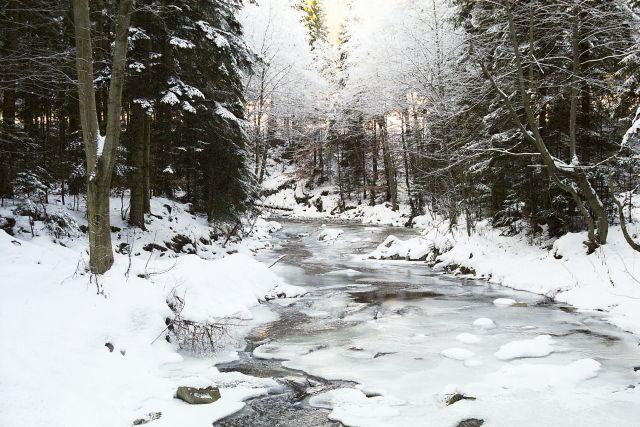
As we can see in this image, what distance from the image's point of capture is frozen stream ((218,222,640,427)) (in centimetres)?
445

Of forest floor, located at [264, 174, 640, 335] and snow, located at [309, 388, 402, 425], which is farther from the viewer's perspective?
forest floor, located at [264, 174, 640, 335]

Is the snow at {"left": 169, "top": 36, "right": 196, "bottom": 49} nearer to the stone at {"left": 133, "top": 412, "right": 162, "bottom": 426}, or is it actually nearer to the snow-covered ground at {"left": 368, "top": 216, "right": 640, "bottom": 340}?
the snow-covered ground at {"left": 368, "top": 216, "right": 640, "bottom": 340}

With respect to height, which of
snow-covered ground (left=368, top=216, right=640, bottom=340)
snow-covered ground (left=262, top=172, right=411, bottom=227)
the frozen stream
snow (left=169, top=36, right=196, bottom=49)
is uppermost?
snow (left=169, top=36, right=196, bottom=49)

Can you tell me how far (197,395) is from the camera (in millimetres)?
4703

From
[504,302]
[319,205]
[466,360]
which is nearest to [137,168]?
[504,302]

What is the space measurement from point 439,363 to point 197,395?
3.12 metres

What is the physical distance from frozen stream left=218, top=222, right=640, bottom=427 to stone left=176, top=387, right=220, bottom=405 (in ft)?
1.25

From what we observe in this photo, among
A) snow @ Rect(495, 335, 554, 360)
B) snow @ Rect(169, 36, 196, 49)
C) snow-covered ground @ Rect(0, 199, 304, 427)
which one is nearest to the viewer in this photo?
snow-covered ground @ Rect(0, 199, 304, 427)

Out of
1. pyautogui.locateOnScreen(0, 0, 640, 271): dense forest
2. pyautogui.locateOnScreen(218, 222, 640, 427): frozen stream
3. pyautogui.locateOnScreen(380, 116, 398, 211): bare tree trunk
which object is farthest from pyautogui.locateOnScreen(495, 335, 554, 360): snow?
pyautogui.locateOnScreen(380, 116, 398, 211): bare tree trunk

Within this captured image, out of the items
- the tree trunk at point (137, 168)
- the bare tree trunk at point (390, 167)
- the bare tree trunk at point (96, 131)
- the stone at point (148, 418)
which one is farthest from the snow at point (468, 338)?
the bare tree trunk at point (390, 167)

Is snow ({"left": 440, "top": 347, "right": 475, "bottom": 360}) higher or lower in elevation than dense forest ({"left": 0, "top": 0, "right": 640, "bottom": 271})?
lower

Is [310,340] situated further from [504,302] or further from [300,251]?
[300,251]

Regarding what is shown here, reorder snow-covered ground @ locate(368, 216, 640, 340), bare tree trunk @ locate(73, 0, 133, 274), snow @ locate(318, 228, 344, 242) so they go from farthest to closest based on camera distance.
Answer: snow @ locate(318, 228, 344, 242), snow-covered ground @ locate(368, 216, 640, 340), bare tree trunk @ locate(73, 0, 133, 274)

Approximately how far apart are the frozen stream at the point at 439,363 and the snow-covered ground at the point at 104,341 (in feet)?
1.71
